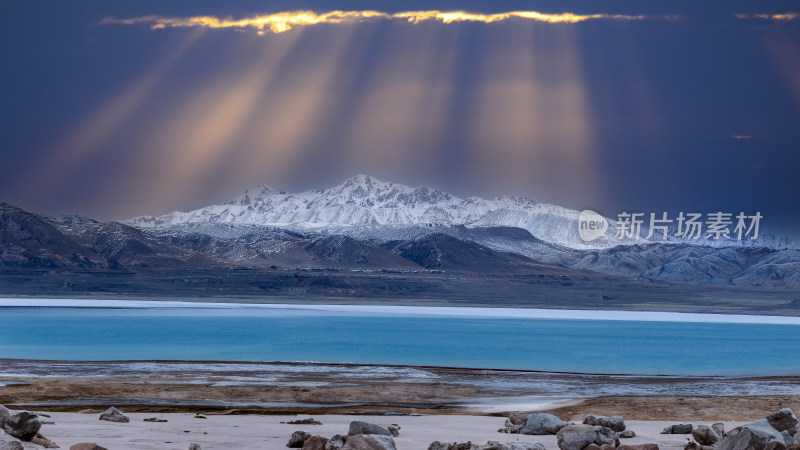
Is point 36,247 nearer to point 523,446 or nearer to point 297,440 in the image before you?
point 297,440

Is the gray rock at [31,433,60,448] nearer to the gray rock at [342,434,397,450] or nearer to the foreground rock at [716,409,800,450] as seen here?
the gray rock at [342,434,397,450]

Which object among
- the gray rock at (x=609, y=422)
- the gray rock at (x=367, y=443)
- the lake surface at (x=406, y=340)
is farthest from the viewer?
the lake surface at (x=406, y=340)

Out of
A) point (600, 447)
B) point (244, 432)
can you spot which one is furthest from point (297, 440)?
point (600, 447)

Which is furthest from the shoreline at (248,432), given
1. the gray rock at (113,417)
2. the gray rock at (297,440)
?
the gray rock at (297,440)

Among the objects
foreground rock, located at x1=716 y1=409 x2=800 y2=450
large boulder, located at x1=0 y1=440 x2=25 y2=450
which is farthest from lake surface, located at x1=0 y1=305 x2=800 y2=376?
large boulder, located at x1=0 y1=440 x2=25 y2=450

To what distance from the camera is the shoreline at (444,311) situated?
99300 mm

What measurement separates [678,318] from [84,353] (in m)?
73.2

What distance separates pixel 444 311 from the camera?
105000mm

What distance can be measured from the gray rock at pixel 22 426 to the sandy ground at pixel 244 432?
27 cm

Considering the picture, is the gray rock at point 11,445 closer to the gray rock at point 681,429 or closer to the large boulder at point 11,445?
the large boulder at point 11,445

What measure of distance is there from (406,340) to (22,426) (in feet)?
151

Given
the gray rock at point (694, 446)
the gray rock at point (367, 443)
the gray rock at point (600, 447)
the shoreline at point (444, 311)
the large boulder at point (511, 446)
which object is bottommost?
the gray rock at point (367, 443)

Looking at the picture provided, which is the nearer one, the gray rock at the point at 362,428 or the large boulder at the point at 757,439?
the large boulder at the point at 757,439

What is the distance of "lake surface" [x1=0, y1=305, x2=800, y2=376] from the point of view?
4453 cm
